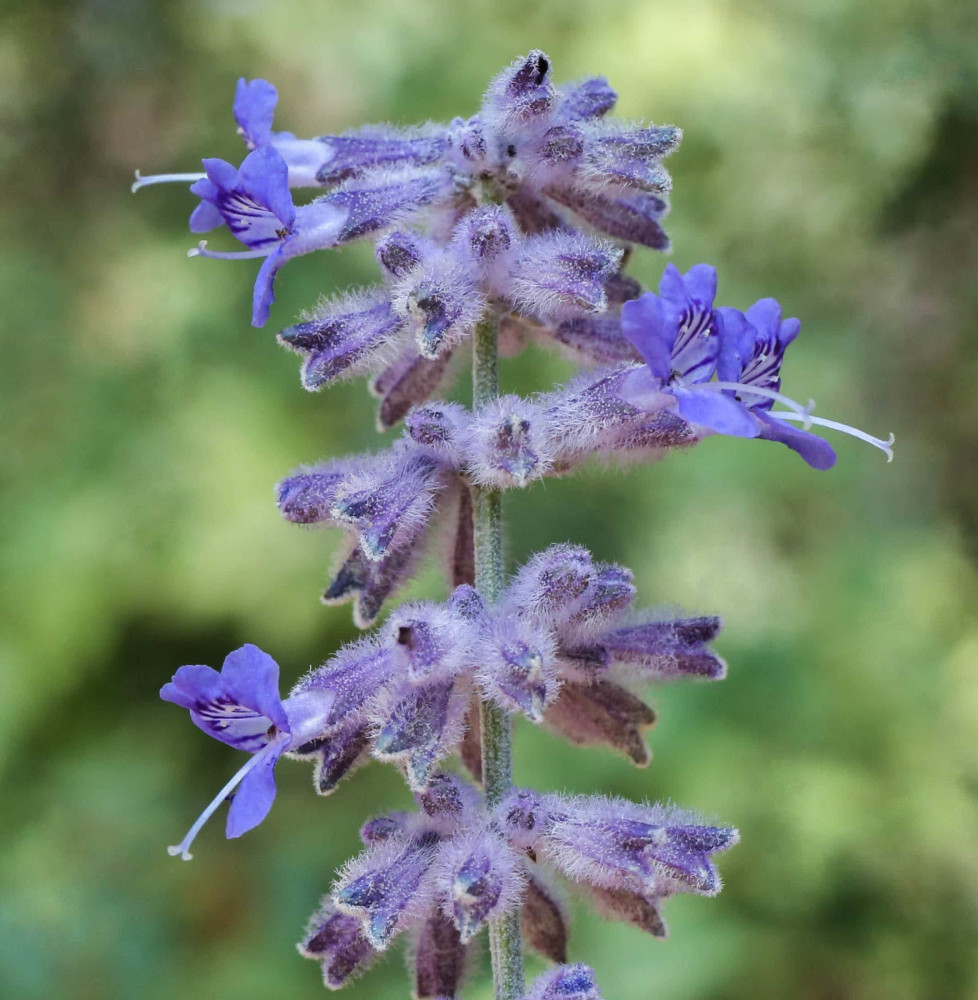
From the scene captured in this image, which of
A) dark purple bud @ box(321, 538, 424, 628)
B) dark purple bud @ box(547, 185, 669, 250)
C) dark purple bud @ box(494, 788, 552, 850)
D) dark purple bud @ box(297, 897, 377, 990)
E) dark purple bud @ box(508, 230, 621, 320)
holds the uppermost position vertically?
dark purple bud @ box(547, 185, 669, 250)

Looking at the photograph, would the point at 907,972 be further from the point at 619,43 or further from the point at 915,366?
the point at 619,43

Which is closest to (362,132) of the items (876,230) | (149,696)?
(149,696)

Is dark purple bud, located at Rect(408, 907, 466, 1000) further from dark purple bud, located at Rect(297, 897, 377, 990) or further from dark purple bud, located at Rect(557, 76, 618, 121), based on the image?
dark purple bud, located at Rect(557, 76, 618, 121)

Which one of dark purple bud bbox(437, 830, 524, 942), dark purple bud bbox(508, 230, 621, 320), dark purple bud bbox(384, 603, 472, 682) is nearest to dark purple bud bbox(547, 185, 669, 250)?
dark purple bud bbox(508, 230, 621, 320)

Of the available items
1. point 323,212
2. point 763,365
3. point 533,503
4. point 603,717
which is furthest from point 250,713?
point 533,503

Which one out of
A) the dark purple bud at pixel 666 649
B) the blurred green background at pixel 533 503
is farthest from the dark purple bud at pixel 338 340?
the blurred green background at pixel 533 503

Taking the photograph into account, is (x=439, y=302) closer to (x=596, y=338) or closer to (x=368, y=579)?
(x=596, y=338)
